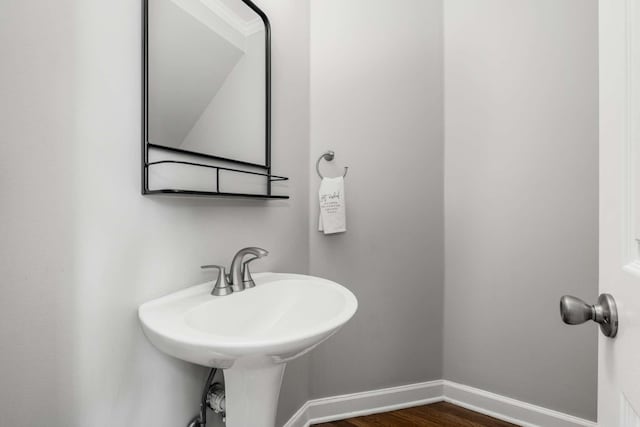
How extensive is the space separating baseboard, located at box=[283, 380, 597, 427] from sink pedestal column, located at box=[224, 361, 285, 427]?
0.57 m

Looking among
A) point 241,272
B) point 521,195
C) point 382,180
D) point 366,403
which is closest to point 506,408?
point 366,403

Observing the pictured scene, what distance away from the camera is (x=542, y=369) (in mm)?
1425

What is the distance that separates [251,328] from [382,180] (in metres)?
1.00

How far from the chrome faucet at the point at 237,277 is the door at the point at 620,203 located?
788mm

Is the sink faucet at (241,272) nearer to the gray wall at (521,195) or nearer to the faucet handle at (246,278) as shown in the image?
the faucet handle at (246,278)

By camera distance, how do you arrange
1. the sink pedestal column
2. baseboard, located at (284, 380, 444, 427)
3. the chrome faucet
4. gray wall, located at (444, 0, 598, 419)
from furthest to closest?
baseboard, located at (284, 380, 444, 427)
gray wall, located at (444, 0, 598, 419)
the chrome faucet
the sink pedestal column

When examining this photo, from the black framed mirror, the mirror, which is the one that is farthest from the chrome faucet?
the mirror

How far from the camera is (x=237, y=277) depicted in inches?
38.4

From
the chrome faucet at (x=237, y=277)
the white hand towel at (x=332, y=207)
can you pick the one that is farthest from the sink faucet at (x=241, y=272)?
the white hand towel at (x=332, y=207)

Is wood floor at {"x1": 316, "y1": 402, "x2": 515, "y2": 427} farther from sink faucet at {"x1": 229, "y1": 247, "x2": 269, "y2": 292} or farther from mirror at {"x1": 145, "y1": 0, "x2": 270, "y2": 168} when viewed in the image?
mirror at {"x1": 145, "y1": 0, "x2": 270, "y2": 168}

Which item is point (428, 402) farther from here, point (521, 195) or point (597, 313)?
point (597, 313)

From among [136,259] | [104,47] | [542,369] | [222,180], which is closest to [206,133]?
[222,180]

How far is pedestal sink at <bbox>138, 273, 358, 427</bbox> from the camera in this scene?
615 millimetres

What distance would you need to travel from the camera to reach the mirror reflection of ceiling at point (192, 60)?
2.81 feet
